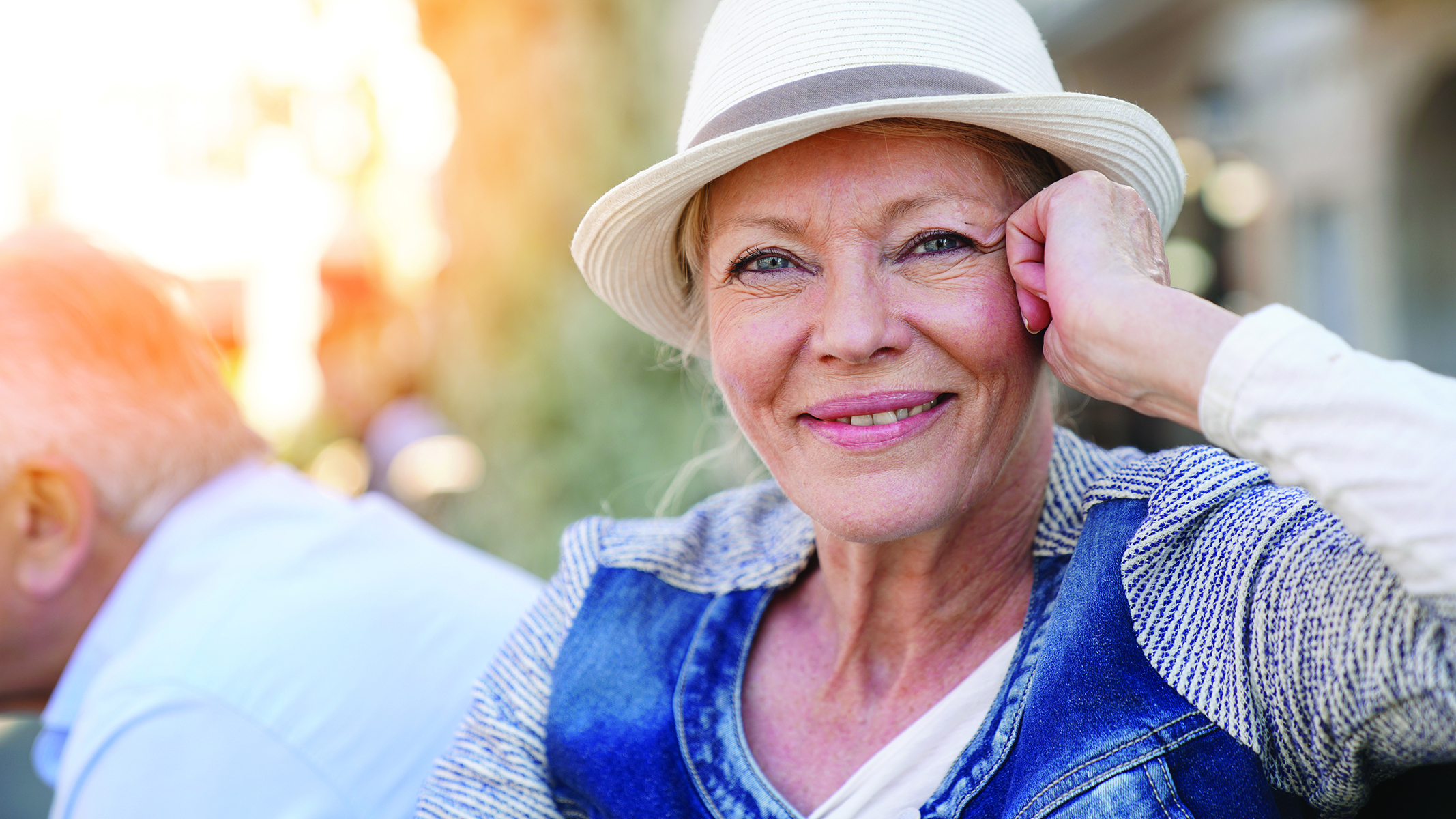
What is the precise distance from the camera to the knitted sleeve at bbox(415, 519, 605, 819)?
1.86 metres

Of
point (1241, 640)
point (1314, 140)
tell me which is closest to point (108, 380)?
point (1241, 640)

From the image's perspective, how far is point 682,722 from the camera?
1.80m

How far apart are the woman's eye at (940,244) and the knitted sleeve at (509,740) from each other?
930 mm

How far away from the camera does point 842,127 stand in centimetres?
158

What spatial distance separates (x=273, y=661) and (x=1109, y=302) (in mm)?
1682

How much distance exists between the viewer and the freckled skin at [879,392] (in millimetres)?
1572

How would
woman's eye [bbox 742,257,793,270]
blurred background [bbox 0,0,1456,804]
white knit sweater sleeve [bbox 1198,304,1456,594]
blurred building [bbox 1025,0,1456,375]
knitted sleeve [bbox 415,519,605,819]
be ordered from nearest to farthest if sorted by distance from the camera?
white knit sweater sleeve [bbox 1198,304,1456,594]
woman's eye [bbox 742,257,793,270]
knitted sleeve [bbox 415,519,605,819]
blurred background [bbox 0,0,1456,804]
blurred building [bbox 1025,0,1456,375]

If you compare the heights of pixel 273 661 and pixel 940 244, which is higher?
pixel 940 244

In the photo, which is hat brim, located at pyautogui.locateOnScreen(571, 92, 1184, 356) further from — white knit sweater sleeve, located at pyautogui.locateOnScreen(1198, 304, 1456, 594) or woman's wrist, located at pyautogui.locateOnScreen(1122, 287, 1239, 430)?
white knit sweater sleeve, located at pyautogui.locateOnScreen(1198, 304, 1456, 594)

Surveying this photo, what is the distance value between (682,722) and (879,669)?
0.35 m

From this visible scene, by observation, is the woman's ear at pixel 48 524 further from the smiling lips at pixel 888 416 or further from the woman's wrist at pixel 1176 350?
the woman's wrist at pixel 1176 350

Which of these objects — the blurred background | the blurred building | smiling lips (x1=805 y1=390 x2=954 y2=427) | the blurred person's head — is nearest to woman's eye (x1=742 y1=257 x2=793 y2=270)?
smiling lips (x1=805 y1=390 x2=954 y2=427)

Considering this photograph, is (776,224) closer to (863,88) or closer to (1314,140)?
(863,88)

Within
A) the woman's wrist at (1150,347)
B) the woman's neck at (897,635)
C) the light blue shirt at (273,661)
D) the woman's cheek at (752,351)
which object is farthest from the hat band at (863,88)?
the light blue shirt at (273,661)
